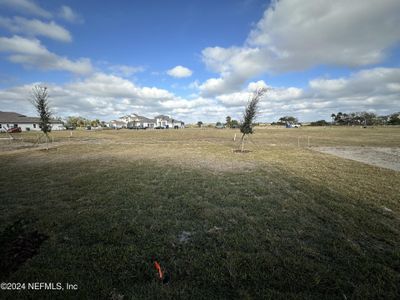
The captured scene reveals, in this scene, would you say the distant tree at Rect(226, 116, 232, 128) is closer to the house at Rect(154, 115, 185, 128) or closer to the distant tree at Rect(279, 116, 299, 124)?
the house at Rect(154, 115, 185, 128)

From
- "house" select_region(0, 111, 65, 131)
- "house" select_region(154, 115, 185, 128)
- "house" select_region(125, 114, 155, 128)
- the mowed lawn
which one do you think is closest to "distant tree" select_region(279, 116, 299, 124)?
"house" select_region(154, 115, 185, 128)

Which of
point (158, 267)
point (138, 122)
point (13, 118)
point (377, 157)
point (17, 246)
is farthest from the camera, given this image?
point (138, 122)

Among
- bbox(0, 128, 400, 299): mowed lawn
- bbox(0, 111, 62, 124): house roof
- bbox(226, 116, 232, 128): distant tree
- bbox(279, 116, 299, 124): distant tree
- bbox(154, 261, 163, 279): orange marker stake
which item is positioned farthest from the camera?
bbox(279, 116, 299, 124): distant tree

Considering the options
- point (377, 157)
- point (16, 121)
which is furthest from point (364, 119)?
point (16, 121)

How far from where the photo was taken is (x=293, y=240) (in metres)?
4.48

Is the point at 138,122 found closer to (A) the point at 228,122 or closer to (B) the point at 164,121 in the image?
(B) the point at 164,121

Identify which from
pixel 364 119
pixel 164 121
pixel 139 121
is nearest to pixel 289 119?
pixel 364 119

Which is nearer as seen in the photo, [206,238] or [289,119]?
[206,238]

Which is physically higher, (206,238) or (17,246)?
(17,246)

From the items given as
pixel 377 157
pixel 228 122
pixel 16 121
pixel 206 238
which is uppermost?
pixel 16 121

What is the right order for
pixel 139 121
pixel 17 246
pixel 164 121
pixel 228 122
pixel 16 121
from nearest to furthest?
pixel 17 246 → pixel 16 121 → pixel 228 122 → pixel 139 121 → pixel 164 121

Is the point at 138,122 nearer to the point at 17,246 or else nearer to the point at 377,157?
the point at 377,157

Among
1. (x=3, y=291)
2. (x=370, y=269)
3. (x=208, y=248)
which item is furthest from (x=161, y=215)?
(x=370, y=269)

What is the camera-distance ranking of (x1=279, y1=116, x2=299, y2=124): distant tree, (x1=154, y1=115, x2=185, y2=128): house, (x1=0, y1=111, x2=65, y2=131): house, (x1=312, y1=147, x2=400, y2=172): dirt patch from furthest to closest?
(x1=279, y1=116, x2=299, y2=124): distant tree < (x1=154, y1=115, x2=185, y2=128): house < (x1=0, y1=111, x2=65, y2=131): house < (x1=312, y1=147, x2=400, y2=172): dirt patch
